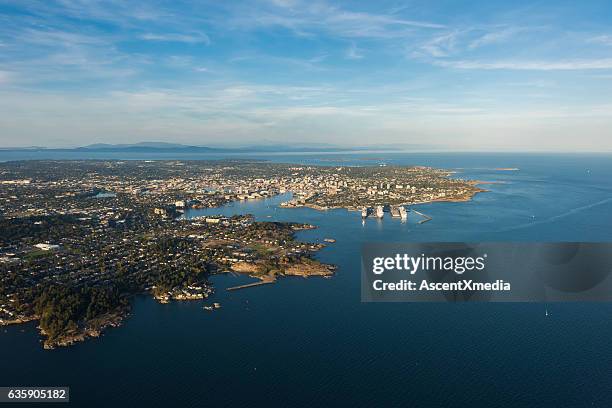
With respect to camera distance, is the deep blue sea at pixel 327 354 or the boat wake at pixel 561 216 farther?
the boat wake at pixel 561 216

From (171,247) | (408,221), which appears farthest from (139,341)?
(408,221)

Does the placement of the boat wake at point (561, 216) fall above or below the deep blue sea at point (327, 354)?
above

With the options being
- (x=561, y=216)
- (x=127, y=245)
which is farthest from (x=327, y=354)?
(x=561, y=216)

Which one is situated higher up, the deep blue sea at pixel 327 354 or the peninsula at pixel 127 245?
the peninsula at pixel 127 245

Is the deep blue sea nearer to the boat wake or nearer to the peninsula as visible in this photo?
the peninsula

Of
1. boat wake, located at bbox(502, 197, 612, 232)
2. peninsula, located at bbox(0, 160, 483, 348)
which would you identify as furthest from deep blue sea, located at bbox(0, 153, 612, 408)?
boat wake, located at bbox(502, 197, 612, 232)

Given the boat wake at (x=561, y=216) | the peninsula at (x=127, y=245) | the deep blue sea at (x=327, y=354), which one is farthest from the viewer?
the boat wake at (x=561, y=216)

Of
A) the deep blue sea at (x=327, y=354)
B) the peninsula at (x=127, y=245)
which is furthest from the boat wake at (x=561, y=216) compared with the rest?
the deep blue sea at (x=327, y=354)

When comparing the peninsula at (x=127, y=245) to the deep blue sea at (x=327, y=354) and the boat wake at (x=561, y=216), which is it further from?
the boat wake at (x=561, y=216)

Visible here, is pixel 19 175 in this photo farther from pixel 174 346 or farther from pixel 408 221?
pixel 174 346

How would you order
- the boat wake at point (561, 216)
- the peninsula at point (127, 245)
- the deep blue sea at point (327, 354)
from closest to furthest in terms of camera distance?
the deep blue sea at point (327, 354), the peninsula at point (127, 245), the boat wake at point (561, 216)
